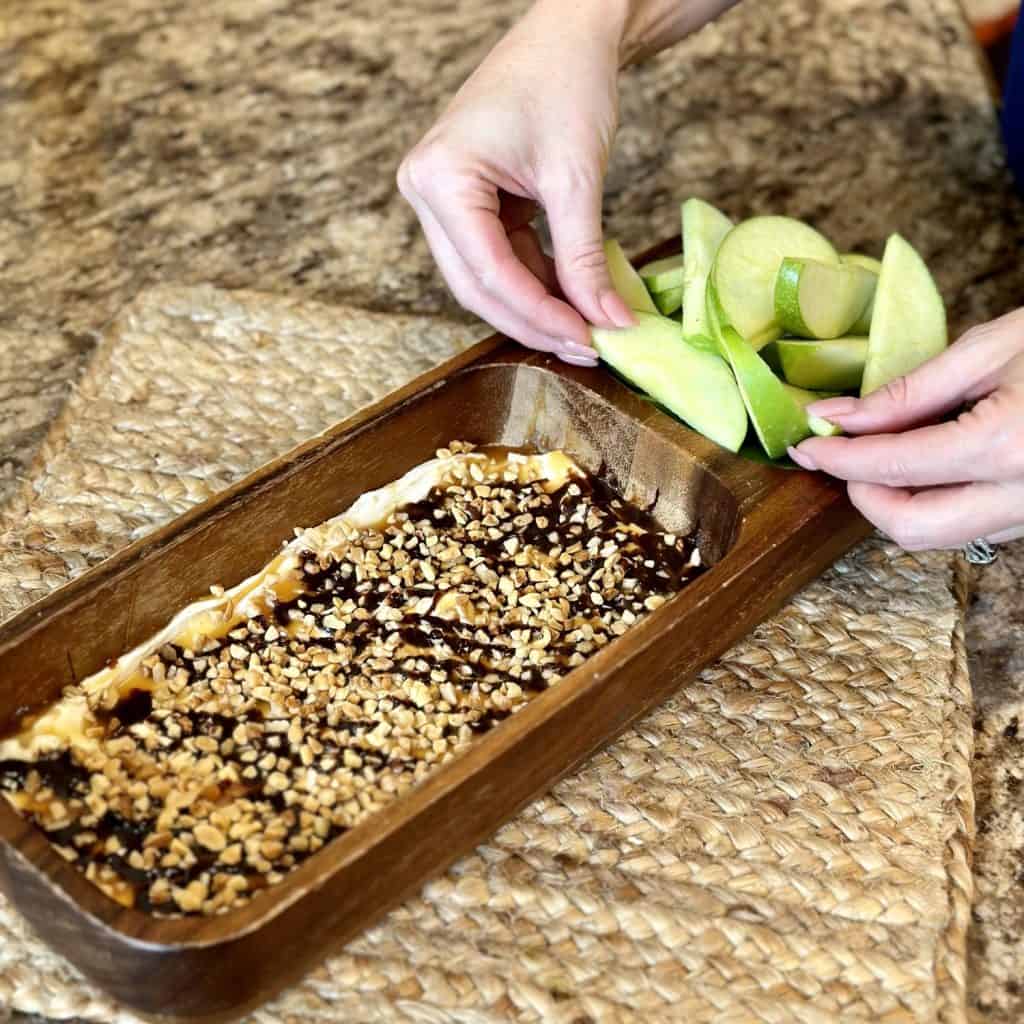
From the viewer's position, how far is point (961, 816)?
108 cm

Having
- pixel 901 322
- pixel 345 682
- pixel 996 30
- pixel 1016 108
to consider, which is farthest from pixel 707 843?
pixel 996 30

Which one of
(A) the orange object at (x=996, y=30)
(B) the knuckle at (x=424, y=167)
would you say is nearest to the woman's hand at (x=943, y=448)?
(B) the knuckle at (x=424, y=167)

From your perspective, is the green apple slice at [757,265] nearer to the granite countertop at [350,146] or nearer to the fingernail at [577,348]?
the fingernail at [577,348]

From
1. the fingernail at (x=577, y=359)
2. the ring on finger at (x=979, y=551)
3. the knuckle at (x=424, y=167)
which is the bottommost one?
the ring on finger at (x=979, y=551)

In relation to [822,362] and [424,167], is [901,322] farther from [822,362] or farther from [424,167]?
[424,167]

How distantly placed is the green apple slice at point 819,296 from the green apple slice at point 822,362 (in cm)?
2

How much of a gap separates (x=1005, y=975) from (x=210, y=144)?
146 centimetres

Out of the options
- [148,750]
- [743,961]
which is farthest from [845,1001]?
[148,750]

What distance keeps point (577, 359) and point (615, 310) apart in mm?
62

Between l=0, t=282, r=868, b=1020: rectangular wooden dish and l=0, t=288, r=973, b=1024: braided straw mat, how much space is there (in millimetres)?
35

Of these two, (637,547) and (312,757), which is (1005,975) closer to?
(637,547)

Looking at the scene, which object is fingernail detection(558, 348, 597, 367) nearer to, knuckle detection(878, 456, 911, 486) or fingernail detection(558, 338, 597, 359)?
fingernail detection(558, 338, 597, 359)

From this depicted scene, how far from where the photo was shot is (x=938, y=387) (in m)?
1.14

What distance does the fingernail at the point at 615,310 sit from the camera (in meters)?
1.24
